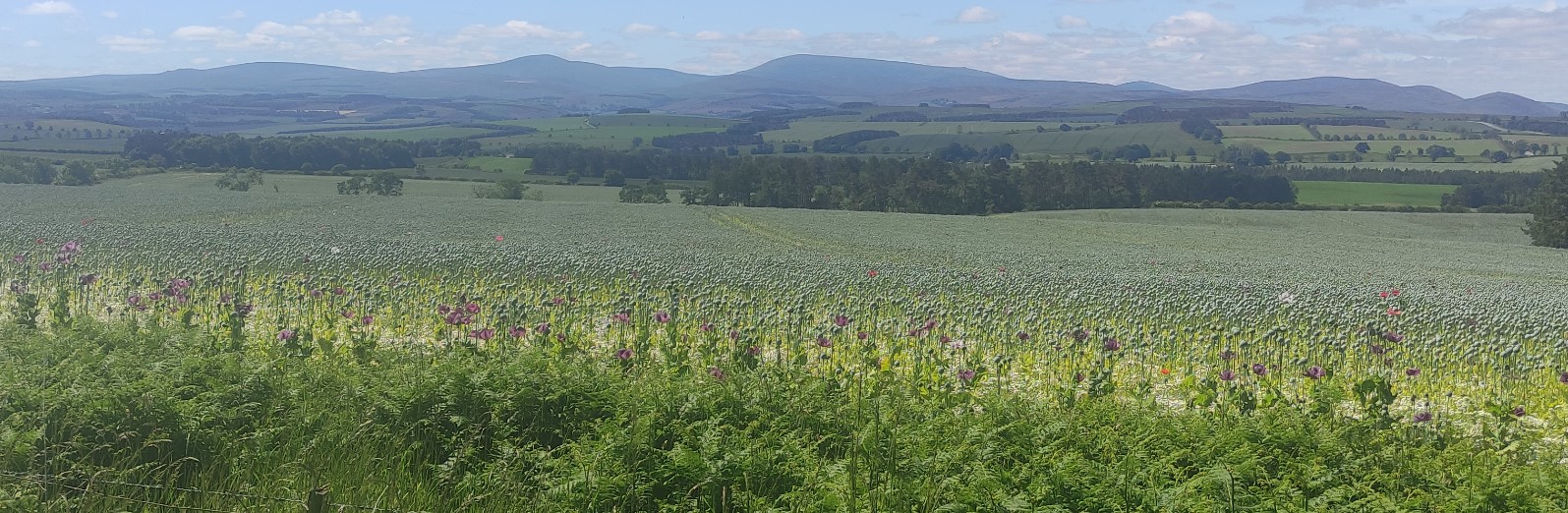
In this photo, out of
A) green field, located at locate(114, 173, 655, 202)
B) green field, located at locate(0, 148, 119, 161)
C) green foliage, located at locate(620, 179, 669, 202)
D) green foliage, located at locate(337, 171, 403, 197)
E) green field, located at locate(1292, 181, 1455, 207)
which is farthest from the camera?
green field, located at locate(0, 148, 119, 161)

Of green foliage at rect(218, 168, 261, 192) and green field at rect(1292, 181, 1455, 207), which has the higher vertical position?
green field at rect(1292, 181, 1455, 207)

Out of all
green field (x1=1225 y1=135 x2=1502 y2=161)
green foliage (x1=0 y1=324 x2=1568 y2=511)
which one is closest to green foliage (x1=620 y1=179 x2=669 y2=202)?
green foliage (x1=0 y1=324 x2=1568 y2=511)

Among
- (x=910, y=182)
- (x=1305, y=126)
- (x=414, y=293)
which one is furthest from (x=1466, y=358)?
(x=1305, y=126)

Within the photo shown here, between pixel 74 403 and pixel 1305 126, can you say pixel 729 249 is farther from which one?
pixel 1305 126

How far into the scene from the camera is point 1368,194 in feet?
308

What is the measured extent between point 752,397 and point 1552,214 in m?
70.7

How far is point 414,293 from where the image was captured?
17.3 metres

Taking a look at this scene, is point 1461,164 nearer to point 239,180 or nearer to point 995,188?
point 995,188

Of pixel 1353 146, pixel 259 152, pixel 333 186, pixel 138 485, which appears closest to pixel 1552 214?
pixel 138 485

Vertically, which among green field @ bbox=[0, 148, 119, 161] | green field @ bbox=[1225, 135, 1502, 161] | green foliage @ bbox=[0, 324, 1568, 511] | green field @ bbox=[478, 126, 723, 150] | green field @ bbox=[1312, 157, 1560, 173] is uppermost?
green foliage @ bbox=[0, 324, 1568, 511]

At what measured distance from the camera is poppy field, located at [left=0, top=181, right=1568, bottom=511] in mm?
6602

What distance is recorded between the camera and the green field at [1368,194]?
8894 centimetres

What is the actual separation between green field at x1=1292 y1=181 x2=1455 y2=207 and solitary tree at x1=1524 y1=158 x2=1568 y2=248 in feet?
63.6

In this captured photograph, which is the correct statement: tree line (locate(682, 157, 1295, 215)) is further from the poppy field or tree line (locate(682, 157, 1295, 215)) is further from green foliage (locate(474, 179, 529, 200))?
the poppy field
